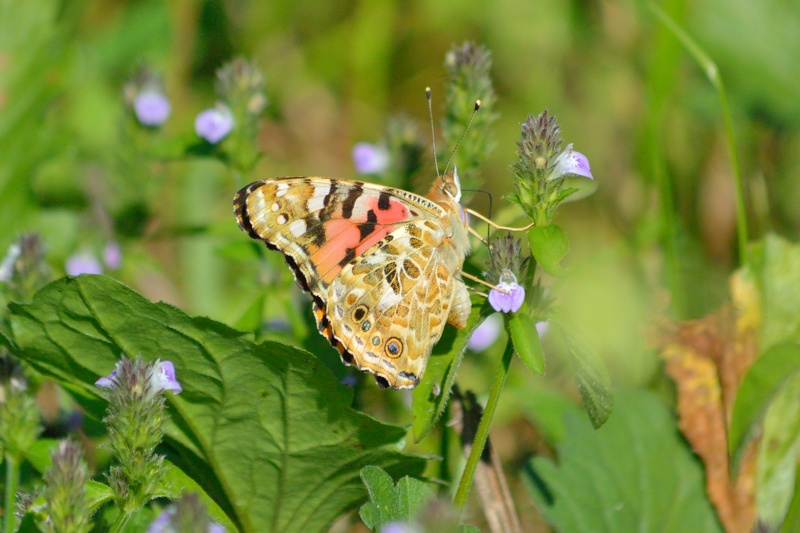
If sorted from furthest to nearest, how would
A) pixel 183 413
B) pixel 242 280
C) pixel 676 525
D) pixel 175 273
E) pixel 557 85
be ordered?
pixel 557 85 < pixel 175 273 < pixel 242 280 < pixel 676 525 < pixel 183 413

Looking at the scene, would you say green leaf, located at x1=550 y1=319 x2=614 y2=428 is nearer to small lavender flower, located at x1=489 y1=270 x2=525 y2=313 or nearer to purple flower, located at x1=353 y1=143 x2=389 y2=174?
small lavender flower, located at x1=489 y1=270 x2=525 y2=313

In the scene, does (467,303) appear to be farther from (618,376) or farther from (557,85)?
(557,85)

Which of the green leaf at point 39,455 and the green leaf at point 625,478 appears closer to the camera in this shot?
the green leaf at point 39,455

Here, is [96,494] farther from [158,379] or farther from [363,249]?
[363,249]

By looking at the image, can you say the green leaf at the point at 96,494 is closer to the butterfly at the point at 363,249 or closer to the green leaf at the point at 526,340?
the butterfly at the point at 363,249

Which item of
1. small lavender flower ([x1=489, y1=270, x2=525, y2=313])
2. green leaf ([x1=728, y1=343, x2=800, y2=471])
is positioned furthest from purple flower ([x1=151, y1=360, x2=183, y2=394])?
green leaf ([x1=728, y1=343, x2=800, y2=471])

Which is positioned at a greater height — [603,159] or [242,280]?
[603,159]

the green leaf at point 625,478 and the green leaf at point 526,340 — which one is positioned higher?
the green leaf at point 526,340

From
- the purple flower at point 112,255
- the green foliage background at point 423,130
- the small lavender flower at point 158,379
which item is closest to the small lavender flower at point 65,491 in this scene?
the small lavender flower at point 158,379

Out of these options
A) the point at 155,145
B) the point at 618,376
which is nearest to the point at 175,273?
the point at 155,145
